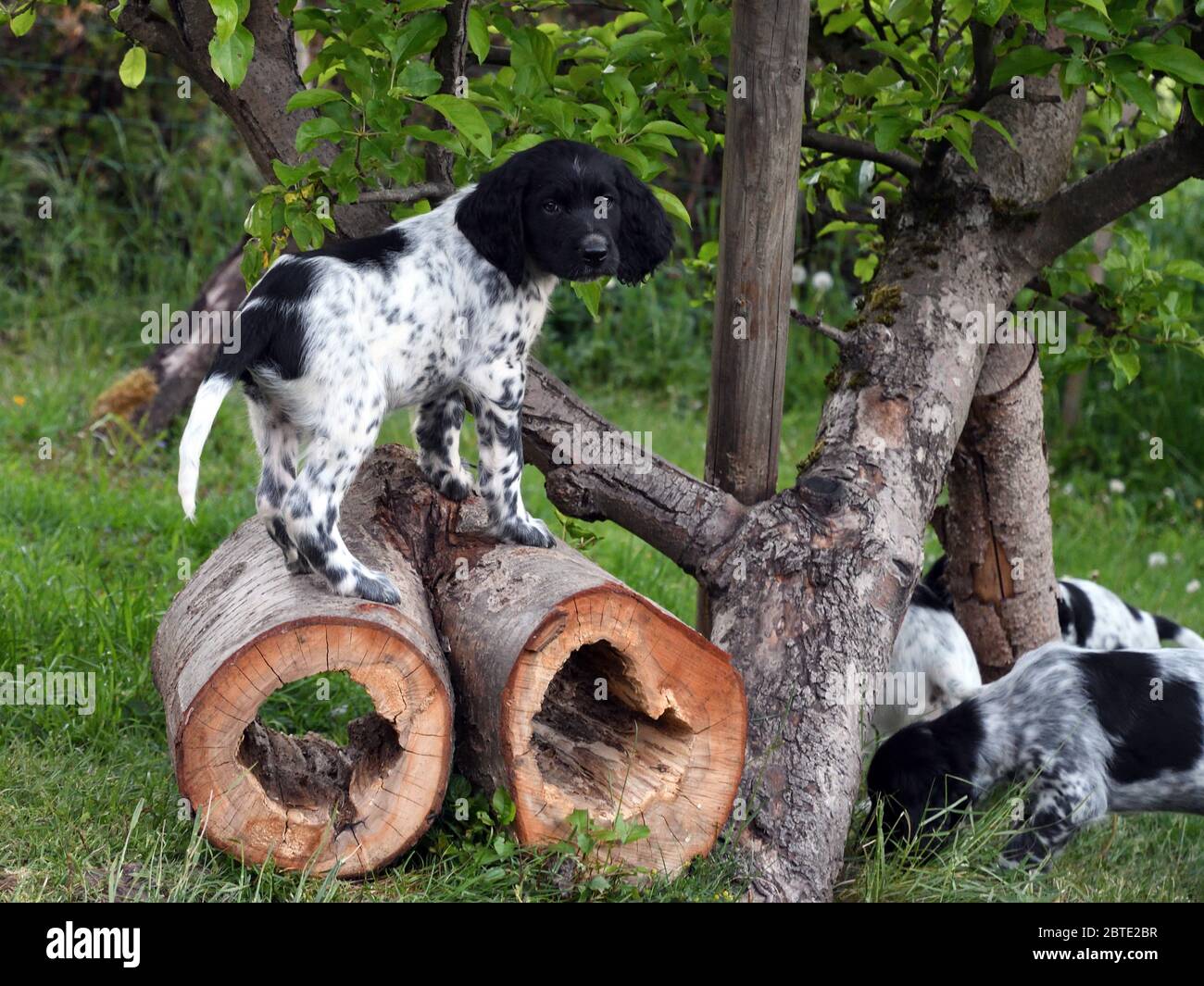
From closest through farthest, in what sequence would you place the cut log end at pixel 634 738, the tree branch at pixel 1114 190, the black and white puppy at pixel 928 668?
1. the cut log end at pixel 634 738
2. the tree branch at pixel 1114 190
3. the black and white puppy at pixel 928 668

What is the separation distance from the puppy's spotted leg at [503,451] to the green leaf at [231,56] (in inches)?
40.2

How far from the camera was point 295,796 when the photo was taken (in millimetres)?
3598

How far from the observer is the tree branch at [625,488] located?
4.29 metres

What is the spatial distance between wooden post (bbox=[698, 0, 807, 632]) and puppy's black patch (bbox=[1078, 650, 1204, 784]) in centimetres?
126

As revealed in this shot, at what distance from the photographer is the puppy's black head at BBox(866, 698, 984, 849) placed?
405 centimetres

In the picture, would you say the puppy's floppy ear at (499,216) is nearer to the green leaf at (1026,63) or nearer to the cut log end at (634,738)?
the cut log end at (634,738)

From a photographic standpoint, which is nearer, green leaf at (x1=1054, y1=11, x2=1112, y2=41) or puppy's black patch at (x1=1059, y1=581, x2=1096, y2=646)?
green leaf at (x1=1054, y1=11, x2=1112, y2=41)

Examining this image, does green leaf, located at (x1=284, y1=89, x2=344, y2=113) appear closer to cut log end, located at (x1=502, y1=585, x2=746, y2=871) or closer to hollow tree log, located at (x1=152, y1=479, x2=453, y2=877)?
hollow tree log, located at (x1=152, y1=479, x2=453, y2=877)

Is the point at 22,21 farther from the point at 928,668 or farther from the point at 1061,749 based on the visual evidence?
the point at 1061,749

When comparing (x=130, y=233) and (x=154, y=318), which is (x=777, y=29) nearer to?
(x=154, y=318)

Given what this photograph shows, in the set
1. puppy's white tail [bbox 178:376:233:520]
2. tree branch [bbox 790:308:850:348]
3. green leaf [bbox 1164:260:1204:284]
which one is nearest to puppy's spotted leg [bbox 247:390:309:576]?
puppy's white tail [bbox 178:376:233:520]

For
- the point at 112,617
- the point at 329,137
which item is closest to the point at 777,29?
the point at 329,137
